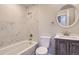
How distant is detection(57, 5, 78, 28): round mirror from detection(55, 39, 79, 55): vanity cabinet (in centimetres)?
34

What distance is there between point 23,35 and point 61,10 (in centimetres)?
94

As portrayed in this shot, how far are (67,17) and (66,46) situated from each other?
0.61 meters

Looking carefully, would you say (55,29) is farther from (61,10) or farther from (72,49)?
(72,49)

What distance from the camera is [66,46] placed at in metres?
1.97

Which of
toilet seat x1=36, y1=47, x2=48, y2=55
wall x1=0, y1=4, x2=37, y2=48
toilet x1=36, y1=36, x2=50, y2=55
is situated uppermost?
wall x1=0, y1=4, x2=37, y2=48

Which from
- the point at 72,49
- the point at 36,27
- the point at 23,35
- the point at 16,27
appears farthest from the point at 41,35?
the point at 72,49

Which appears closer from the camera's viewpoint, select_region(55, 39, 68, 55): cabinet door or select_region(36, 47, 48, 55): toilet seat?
select_region(36, 47, 48, 55): toilet seat

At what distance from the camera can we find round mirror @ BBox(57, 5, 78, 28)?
196 cm

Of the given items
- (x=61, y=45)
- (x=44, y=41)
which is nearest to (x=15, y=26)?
(x=44, y=41)

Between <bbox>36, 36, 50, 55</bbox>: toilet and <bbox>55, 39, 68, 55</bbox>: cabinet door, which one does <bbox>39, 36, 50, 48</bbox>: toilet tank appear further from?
<bbox>55, 39, 68, 55</bbox>: cabinet door

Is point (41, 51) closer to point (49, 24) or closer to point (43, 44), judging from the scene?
point (43, 44)

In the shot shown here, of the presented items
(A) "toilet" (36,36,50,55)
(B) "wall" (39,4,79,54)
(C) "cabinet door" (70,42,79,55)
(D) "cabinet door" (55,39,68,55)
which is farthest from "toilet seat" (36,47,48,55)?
(C) "cabinet door" (70,42,79,55)

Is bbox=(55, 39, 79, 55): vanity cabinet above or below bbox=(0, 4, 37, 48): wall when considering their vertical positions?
below

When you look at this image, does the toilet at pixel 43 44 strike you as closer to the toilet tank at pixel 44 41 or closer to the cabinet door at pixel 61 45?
the toilet tank at pixel 44 41
